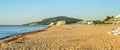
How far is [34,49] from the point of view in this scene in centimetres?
1357

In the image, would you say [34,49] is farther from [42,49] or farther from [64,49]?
[64,49]

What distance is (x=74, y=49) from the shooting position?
13266mm

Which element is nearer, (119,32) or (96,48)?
(96,48)

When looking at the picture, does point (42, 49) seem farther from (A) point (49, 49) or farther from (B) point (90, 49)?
(B) point (90, 49)

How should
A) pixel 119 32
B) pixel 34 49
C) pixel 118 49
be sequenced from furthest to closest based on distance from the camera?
1. pixel 119 32
2. pixel 34 49
3. pixel 118 49

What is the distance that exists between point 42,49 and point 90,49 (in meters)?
2.58

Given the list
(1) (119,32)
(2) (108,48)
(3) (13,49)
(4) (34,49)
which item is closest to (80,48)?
(2) (108,48)

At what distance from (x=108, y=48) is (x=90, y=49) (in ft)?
3.07

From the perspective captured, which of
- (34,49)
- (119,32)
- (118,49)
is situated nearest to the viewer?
(118,49)

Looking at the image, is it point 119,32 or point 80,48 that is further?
point 119,32

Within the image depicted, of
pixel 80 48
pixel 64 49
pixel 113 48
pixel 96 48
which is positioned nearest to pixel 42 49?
pixel 64 49

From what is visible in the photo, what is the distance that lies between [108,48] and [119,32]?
7675mm

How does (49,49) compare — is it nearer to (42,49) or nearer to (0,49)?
(42,49)

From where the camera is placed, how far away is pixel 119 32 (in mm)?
20438
